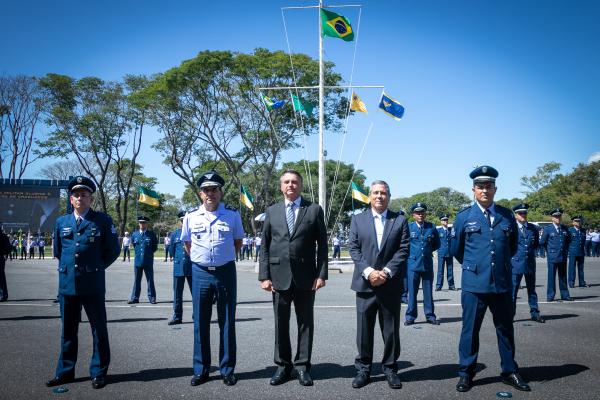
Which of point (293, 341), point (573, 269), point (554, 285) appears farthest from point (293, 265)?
point (573, 269)

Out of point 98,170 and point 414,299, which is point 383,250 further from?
point 98,170

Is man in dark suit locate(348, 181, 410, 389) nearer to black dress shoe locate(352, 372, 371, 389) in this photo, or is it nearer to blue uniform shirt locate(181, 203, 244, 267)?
black dress shoe locate(352, 372, 371, 389)

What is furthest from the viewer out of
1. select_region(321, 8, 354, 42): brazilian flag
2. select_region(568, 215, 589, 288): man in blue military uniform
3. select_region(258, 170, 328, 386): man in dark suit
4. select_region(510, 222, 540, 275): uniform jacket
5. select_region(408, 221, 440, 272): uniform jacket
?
select_region(321, 8, 354, 42): brazilian flag

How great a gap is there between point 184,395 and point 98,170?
4981 centimetres

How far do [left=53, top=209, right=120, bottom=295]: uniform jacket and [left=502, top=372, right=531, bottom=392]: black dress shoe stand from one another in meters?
4.61

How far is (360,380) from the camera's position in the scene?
4824 mm

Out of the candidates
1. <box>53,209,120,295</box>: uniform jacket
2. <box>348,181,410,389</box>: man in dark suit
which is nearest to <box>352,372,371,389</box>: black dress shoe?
<box>348,181,410,389</box>: man in dark suit

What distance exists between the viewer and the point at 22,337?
285 inches

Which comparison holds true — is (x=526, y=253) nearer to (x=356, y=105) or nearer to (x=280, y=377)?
(x=280, y=377)

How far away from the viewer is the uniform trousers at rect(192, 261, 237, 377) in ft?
16.3

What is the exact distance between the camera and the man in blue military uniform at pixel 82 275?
4934 mm

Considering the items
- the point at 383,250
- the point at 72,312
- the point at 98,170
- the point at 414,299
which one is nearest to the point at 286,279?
the point at 383,250

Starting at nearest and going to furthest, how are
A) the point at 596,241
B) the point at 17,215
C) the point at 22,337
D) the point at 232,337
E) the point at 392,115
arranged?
the point at 232,337, the point at 22,337, the point at 392,115, the point at 17,215, the point at 596,241

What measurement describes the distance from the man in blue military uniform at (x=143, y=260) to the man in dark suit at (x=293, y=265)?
7.10 meters
